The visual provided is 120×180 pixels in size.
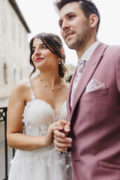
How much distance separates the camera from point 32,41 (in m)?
1.99

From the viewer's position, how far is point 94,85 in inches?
44.9

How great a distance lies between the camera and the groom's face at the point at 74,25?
4.28 ft

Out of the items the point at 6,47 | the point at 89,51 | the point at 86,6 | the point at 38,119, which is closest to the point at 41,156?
the point at 38,119

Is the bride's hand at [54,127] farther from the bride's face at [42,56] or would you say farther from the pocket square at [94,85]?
the bride's face at [42,56]

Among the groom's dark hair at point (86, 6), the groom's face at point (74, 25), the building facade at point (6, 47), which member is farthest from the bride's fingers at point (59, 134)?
the building facade at point (6, 47)

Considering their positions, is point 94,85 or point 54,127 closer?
point 94,85

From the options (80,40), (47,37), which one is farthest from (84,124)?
(47,37)

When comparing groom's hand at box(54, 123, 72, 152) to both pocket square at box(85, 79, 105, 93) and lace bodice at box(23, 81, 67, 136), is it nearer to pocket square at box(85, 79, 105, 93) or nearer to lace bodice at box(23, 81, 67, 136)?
pocket square at box(85, 79, 105, 93)

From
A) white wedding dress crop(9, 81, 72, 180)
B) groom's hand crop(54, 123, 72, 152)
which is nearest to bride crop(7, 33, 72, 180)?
white wedding dress crop(9, 81, 72, 180)

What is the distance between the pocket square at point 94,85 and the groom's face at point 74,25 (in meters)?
0.31

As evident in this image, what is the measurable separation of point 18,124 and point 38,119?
0.60 ft

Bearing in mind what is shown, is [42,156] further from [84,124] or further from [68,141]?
[84,124]

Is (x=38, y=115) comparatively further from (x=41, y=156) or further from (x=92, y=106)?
(x=92, y=106)

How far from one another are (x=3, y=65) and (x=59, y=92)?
41.3ft
